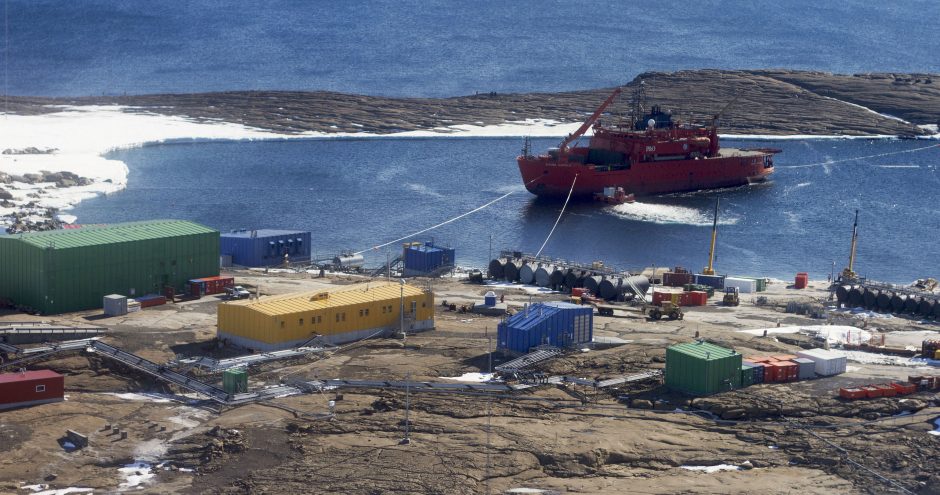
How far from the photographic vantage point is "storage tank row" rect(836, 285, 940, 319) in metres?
64.1

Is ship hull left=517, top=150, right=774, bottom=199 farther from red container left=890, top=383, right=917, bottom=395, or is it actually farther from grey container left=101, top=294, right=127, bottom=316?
red container left=890, top=383, right=917, bottom=395

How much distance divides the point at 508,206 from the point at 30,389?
193 feet

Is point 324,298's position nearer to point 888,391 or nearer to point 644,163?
point 888,391

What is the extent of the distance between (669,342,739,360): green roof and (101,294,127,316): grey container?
877 inches

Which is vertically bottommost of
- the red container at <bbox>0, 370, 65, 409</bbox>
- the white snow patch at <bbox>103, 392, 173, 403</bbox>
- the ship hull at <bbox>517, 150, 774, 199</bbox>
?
the white snow patch at <bbox>103, 392, 173, 403</bbox>

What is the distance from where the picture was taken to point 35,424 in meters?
45.2

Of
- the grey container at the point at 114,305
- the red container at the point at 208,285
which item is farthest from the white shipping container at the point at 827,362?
the grey container at the point at 114,305

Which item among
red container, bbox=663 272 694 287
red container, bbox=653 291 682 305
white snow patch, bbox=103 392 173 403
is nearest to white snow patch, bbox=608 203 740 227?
red container, bbox=663 272 694 287

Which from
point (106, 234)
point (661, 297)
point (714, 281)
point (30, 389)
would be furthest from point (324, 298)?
point (714, 281)

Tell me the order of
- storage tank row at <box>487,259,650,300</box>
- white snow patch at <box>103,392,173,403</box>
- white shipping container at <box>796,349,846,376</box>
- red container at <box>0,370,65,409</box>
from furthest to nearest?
storage tank row at <box>487,259,650,300</box> < white shipping container at <box>796,349,846,376</box> < white snow patch at <box>103,392,173,403</box> < red container at <box>0,370,65,409</box>

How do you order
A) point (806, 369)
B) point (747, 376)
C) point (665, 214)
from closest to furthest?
point (747, 376) < point (806, 369) < point (665, 214)

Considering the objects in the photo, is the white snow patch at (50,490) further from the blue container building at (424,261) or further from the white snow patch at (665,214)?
the white snow patch at (665,214)

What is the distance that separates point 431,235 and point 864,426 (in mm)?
46109

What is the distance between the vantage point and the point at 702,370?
49031mm
